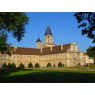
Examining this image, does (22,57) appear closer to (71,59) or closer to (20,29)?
(71,59)

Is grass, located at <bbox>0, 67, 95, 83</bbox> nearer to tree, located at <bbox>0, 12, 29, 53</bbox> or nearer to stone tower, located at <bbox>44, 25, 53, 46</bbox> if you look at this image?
tree, located at <bbox>0, 12, 29, 53</bbox>

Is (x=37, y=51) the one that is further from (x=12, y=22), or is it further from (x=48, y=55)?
(x=12, y=22)

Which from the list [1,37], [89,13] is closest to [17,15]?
[1,37]

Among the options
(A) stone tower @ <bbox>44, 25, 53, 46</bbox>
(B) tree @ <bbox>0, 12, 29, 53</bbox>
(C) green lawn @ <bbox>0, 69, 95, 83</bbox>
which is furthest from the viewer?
(A) stone tower @ <bbox>44, 25, 53, 46</bbox>

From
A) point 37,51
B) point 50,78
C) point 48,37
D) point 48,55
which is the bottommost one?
A: point 50,78

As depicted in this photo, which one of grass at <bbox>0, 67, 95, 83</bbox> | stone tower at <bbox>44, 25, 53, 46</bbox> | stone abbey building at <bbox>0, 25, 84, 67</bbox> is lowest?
grass at <bbox>0, 67, 95, 83</bbox>

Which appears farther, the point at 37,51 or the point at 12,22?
the point at 37,51

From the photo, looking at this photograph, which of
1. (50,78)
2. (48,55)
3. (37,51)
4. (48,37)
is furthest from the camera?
(48,37)

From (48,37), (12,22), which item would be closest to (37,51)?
(48,37)

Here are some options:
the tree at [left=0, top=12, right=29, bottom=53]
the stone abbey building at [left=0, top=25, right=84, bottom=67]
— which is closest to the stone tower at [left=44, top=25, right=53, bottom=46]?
the stone abbey building at [left=0, top=25, right=84, bottom=67]

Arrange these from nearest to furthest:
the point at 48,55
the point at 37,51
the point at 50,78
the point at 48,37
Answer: the point at 50,78 → the point at 48,55 → the point at 37,51 → the point at 48,37

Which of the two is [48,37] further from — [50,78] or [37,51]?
[50,78]

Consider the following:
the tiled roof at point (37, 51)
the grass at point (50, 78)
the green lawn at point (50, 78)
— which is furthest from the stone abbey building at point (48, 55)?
the green lawn at point (50, 78)

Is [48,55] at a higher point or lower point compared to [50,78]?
higher
